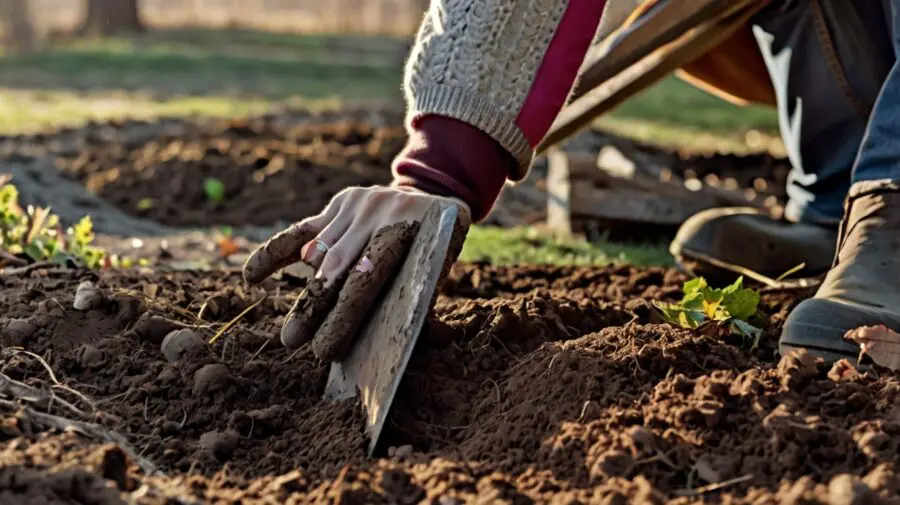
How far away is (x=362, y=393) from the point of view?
2.17 meters

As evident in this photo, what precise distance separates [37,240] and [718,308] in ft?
6.41

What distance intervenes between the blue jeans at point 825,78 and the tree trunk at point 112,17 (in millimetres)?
15777

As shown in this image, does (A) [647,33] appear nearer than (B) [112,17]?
Yes

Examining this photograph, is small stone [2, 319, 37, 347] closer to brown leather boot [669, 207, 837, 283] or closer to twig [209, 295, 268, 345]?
twig [209, 295, 268, 345]

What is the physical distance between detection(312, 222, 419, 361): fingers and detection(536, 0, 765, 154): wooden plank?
1.05 m

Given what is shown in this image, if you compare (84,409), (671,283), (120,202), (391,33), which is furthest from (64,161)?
(391,33)

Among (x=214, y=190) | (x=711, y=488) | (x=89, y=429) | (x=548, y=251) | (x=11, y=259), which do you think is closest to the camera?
(x=711, y=488)

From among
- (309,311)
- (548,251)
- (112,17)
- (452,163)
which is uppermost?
(452,163)

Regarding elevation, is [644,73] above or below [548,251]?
above

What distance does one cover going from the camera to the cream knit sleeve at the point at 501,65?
7.93 feet

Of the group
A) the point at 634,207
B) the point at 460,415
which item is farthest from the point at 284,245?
the point at 634,207

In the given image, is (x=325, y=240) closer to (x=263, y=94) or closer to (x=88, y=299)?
(x=88, y=299)

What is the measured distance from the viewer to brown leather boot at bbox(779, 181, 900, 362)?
2248mm

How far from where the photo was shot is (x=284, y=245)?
229 centimetres
